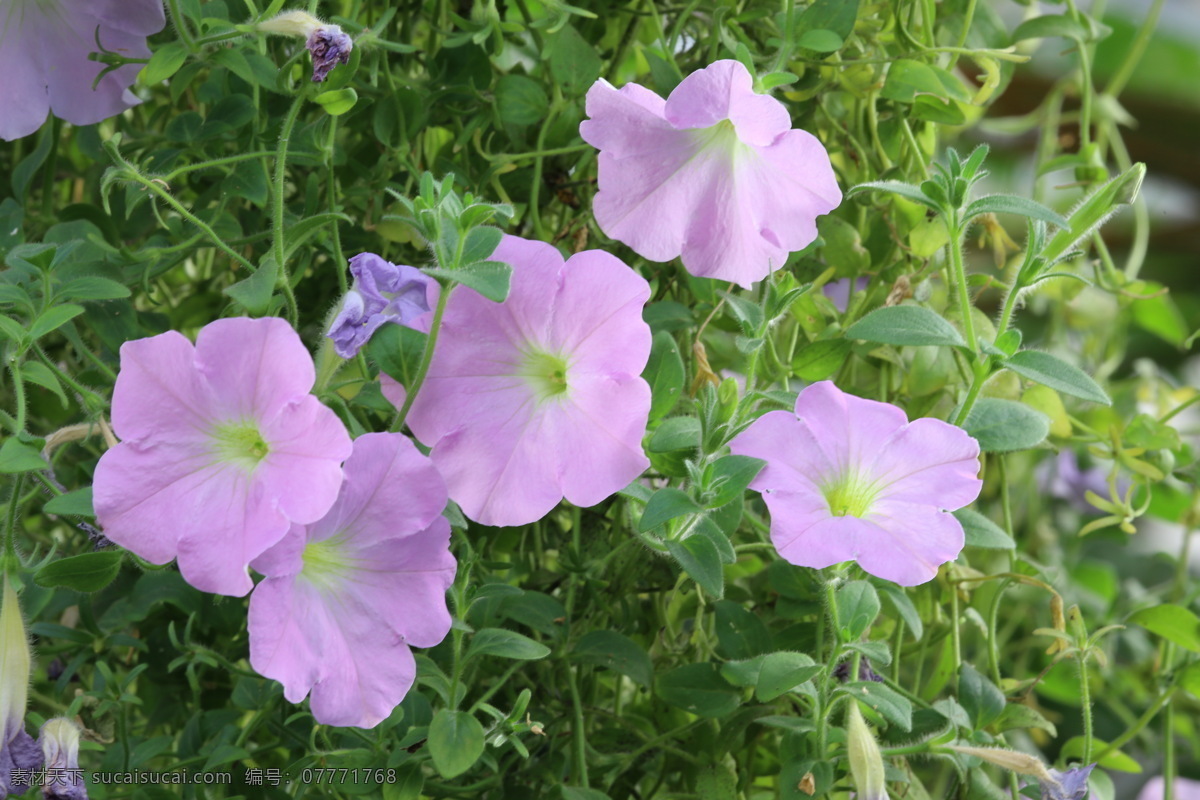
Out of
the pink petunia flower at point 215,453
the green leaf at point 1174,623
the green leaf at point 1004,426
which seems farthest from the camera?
the green leaf at point 1174,623

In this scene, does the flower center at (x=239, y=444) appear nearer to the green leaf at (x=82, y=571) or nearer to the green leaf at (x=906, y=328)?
the green leaf at (x=82, y=571)

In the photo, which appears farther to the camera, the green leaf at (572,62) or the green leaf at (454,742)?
the green leaf at (572,62)

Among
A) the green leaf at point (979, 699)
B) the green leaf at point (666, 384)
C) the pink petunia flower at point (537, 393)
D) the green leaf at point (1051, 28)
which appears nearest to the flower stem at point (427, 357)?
the pink petunia flower at point (537, 393)

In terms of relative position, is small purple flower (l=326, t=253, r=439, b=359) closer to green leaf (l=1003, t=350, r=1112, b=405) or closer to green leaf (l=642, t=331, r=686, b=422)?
green leaf (l=642, t=331, r=686, b=422)

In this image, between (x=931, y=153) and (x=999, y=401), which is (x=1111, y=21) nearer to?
(x=931, y=153)

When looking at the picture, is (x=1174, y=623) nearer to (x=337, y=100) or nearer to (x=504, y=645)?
(x=504, y=645)

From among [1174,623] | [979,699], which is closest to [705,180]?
[979,699]
